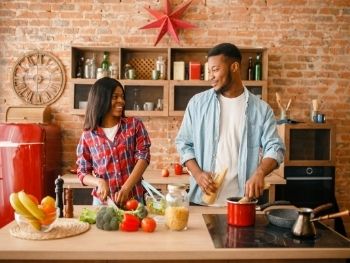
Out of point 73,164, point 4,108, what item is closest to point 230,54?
point 73,164

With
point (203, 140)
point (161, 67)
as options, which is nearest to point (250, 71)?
point (161, 67)

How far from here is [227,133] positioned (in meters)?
2.23

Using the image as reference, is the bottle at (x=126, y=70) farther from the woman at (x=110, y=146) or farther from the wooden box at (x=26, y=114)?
the woman at (x=110, y=146)

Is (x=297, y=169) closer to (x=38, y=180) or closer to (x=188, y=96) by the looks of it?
(x=188, y=96)

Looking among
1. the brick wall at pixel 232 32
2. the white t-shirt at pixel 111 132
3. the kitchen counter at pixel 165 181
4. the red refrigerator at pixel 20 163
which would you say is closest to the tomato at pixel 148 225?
the white t-shirt at pixel 111 132

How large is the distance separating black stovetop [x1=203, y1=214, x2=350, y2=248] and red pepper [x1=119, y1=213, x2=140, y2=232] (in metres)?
0.31

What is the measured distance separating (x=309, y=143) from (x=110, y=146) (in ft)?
8.12

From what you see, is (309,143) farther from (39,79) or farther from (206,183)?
(39,79)

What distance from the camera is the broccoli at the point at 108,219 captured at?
5.30 feet

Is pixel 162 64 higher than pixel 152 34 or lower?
lower

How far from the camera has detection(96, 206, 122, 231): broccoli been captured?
1.62 meters

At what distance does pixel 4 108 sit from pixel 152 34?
73.0 inches

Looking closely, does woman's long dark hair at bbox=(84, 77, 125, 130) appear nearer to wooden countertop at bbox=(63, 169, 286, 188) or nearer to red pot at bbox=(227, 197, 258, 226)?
red pot at bbox=(227, 197, 258, 226)

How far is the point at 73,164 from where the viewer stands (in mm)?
4379
